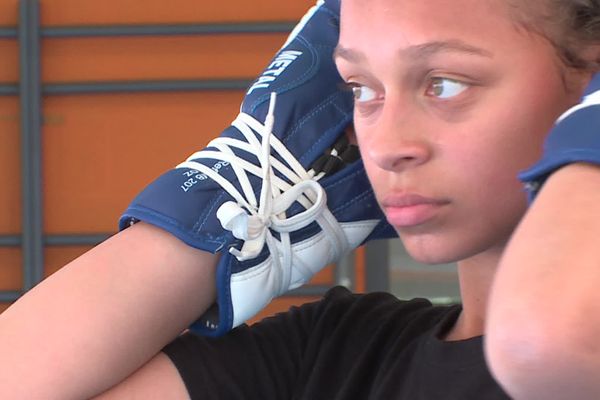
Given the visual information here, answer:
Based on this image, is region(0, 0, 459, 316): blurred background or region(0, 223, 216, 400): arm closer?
region(0, 223, 216, 400): arm

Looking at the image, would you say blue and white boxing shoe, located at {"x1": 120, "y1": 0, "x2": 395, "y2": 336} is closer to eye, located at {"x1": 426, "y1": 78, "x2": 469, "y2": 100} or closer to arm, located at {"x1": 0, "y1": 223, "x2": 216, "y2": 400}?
arm, located at {"x1": 0, "y1": 223, "x2": 216, "y2": 400}

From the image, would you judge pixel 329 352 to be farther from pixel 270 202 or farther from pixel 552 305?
pixel 552 305

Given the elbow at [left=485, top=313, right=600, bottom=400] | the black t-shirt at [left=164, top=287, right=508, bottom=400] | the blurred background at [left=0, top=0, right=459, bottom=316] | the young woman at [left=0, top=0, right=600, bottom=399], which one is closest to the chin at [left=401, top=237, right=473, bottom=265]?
the young woman at [left=0, top=0, right=600, bottom=399]

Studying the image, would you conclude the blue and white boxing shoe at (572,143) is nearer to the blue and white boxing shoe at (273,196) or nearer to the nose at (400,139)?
the nose at (400,139)

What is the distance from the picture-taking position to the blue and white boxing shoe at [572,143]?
564 mm

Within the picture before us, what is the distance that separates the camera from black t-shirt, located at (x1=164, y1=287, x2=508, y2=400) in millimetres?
881

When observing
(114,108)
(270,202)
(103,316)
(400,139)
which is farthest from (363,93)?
(114,108)

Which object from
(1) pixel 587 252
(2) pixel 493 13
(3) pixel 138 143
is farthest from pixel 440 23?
(3) pixel 138 143

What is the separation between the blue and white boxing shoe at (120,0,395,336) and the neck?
0.45ft

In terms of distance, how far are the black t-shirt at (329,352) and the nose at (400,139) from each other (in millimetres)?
183

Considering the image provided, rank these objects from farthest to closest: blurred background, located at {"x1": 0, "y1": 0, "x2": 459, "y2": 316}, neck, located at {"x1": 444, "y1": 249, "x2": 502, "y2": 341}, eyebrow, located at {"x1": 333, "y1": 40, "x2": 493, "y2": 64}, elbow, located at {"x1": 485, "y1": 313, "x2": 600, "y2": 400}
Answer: blurred background, located at {"x1": 0, "y1": 0, "x2": 459, "y2": 316} → neck, located at {"x1": 444, "y1": 249, "x2": 502, "y2": 341} → eyebrow, located at {"x1": 333, "y1": 40, "x2": 493, "y2": 64} → elbow, located at {"x1": 485, "y1": 313, "x2": 600, "y2": 400}

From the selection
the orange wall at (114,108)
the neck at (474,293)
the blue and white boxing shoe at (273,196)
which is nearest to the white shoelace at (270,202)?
the blue and white boxing shoe at (273,196)

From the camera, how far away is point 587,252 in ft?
1.67

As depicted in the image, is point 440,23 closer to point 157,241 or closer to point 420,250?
point 420,250
